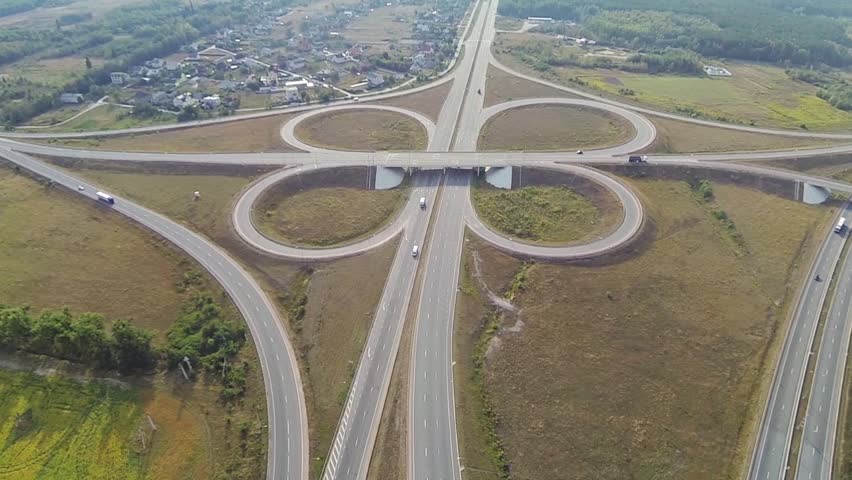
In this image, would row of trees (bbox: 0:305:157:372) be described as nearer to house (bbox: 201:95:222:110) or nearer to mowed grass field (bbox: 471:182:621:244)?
mowed grass field (bbox: 471:182:621:244)

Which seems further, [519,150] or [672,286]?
[519,150]

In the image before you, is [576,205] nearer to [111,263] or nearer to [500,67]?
[111,263]

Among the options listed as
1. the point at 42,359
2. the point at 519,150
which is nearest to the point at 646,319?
the point at 519,150

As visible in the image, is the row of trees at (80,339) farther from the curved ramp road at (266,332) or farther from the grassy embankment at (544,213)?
the grassy embankment at (544,213)

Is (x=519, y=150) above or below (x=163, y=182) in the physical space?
above

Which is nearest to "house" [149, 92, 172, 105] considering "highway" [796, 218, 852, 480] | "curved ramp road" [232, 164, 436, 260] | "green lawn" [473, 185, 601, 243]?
"curved ramp road" [232, 164, 436, 260]

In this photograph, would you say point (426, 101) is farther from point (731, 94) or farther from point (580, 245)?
point (731, 94)

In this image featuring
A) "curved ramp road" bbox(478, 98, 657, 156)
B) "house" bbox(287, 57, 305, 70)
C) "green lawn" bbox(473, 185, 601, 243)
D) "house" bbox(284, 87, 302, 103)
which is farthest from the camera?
"house" bbox(287, 57, 305, 70)

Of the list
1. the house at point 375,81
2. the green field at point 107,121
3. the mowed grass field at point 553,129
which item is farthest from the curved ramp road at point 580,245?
the green field at point 107,121
